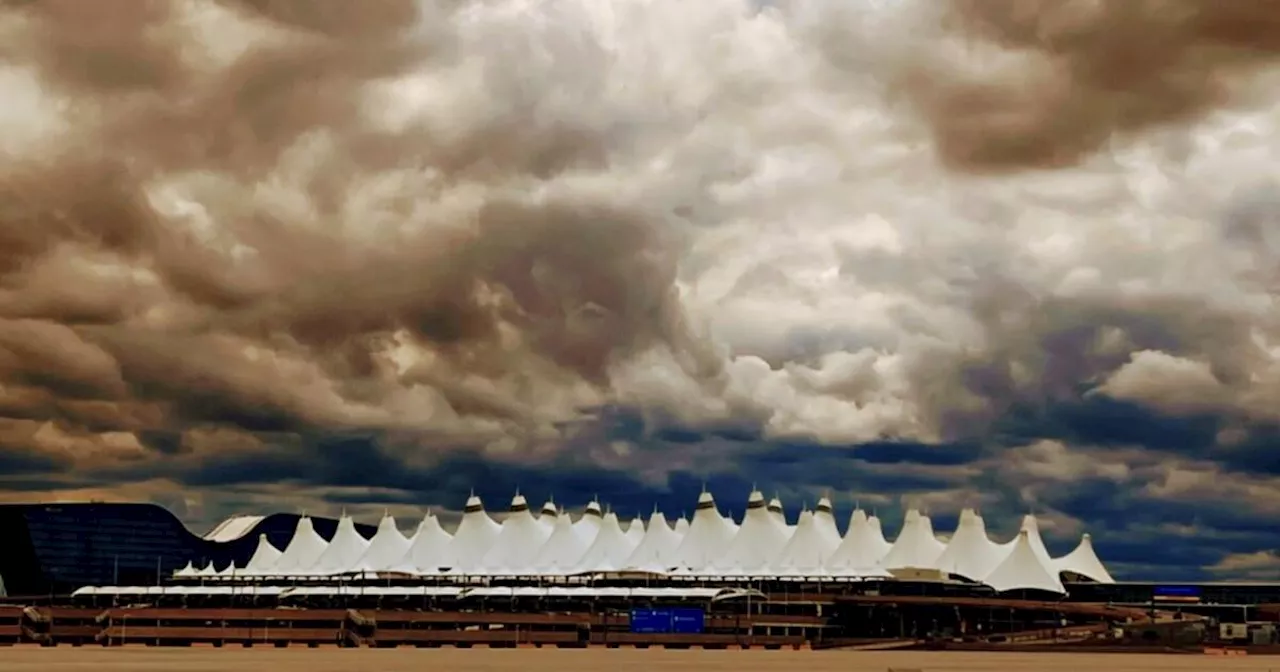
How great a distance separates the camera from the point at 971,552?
15175 cm

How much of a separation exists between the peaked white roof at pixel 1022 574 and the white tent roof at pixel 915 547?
7.78m

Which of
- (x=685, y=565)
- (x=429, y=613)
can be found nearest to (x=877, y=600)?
(x=685, y=565)

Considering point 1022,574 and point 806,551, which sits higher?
point 806,551

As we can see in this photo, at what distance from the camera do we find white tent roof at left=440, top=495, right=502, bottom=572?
170175 millimetres

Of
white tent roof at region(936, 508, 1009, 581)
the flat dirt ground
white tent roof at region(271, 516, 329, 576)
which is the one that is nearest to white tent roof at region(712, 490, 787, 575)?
white tent roof at region(936, 508, 1009, 581)

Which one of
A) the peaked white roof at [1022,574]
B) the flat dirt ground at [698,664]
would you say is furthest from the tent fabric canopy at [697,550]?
the flat dirt ground at [698,664]

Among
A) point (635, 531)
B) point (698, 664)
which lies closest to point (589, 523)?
point (635, 531)

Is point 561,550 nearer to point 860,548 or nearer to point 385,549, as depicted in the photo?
point 385,549

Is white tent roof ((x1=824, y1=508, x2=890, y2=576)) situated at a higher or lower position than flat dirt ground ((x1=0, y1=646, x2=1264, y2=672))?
higher

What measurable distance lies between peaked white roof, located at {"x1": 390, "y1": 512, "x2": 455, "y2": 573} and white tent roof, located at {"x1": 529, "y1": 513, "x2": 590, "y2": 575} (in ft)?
26.4

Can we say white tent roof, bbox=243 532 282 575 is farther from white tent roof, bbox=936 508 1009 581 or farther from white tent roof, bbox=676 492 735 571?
white tent roof, bbox=936 508 1009 581

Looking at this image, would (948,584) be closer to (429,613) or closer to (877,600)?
(877,600)

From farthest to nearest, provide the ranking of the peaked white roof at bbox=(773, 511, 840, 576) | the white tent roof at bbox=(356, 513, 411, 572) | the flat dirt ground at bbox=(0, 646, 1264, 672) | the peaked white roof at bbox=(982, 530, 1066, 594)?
the white tent roof at bbox=(356, 513, 411, 572) < the peaked white roof at bbox=(773, 511, 840, 576) < the peaked white roof at bbox=(982, 530, 1066, 594) < the flat dirt ground at bbox=(0, 646, 1264, 672)

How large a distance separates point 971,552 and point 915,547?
5.94 m
